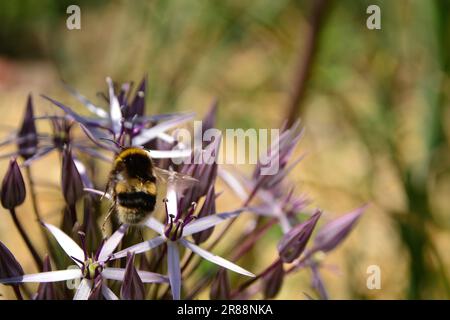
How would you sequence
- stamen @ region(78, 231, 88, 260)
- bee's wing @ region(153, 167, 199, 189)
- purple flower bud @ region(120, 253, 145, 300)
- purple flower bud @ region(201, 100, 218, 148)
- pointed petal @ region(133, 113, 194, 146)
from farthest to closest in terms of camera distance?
purple flower bud @ region(201, 100, 218, 148) < pointed petal @ region(133, 113, 194, 146) < bee's wing @ region(153, 167, 199, 189) < stamen @ region(78, 231, 88, 260) < purple flower bud @ region(120, 253, 145, 300)

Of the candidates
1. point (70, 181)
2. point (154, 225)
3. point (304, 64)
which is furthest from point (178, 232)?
point (304, 64)

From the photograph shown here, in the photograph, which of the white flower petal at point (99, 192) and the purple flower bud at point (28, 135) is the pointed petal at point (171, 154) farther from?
the purple flower bud at point (28, 135)

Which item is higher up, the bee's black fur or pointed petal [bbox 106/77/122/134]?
pointed petal [bbox 106/77/122/134]

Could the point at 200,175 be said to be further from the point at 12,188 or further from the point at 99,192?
the point at 12,188

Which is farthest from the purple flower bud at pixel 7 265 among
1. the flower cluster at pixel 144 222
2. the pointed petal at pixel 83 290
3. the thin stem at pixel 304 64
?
the thin stem at pixel 304 64

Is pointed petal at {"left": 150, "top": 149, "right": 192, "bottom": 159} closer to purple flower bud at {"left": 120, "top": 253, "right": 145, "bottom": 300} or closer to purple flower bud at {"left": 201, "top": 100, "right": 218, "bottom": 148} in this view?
purple flower bud at {"left": 201, "top": 100, "right": 218, "bottom": 148}

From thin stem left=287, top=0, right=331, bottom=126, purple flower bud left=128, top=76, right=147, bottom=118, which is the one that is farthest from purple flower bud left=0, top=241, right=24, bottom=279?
thin stem left=287, top=0, right=331, bottom=126
